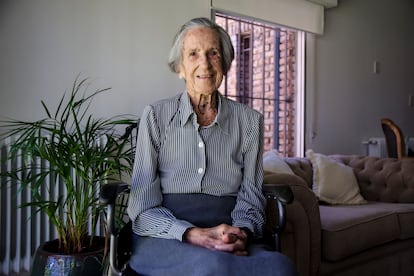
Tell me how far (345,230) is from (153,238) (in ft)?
4.08

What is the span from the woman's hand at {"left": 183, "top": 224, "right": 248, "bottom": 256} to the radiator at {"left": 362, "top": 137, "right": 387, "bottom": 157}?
11.2 ft

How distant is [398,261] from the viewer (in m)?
2.62

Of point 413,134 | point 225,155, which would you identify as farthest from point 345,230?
point 413,134

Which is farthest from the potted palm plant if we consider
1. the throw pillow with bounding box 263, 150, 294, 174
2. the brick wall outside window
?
the brick wall outside window

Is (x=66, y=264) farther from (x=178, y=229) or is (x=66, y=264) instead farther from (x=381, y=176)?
(x=381, y=176)

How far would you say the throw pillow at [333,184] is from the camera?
2.90 metres

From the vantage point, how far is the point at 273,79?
12.8 ft

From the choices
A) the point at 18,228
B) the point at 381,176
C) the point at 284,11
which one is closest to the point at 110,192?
the point at 18,228

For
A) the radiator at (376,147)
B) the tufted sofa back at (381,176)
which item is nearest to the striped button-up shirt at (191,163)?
the tufted sofa back at (381,176)

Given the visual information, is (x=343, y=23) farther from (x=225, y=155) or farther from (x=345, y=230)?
(x=225, y=155)

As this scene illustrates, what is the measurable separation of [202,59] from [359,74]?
10.4ft

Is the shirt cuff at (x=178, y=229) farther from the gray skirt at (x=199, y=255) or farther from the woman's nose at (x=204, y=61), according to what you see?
the woman's nose at (x=204, y=61)

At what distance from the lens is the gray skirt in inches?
49.1

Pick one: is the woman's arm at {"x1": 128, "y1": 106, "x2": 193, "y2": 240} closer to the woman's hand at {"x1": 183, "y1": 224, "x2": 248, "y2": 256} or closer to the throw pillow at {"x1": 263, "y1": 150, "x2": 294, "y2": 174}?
the woman's hand at {"x1": 183, "y1": 224, "x2": 248, "y2": 256}
